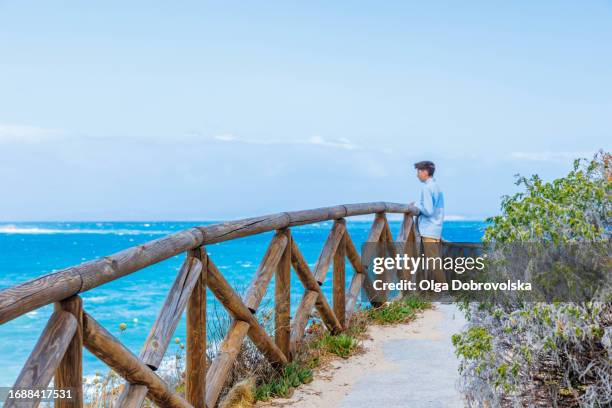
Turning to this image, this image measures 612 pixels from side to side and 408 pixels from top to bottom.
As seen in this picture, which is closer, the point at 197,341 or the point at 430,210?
the point at 197,341

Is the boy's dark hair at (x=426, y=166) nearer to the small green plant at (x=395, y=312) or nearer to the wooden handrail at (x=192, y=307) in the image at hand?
the wooden handrail at (x=192, y=307)

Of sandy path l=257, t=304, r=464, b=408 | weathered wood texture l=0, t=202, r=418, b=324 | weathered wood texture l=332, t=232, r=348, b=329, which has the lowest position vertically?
sandy path l=257, t=304, r=464, b=408

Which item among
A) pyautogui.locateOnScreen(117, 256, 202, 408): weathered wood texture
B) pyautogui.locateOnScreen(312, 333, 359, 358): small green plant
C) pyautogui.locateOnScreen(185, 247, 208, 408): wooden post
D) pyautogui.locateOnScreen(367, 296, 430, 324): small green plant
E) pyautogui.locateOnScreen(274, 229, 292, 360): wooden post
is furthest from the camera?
pyautogui.locateOnScreen(367, 296, 430, 324): small green plant

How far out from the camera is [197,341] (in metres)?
4.36

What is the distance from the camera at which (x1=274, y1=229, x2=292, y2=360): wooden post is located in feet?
18.4

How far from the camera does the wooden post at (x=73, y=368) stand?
296 centimetres

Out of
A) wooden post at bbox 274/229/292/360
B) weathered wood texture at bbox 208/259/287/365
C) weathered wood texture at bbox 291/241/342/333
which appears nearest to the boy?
weathered wood texture at bbox 291/241/342/333

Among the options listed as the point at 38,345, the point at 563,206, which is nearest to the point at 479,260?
the point at 563,206

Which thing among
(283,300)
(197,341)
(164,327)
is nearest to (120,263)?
(164,327)

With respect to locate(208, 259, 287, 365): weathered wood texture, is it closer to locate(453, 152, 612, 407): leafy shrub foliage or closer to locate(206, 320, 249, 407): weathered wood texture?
locate(206, 320, 249, 407): weathered wood texture

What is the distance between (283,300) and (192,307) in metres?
1.45

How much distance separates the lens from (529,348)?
349 cm

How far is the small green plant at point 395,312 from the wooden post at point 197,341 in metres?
3.75

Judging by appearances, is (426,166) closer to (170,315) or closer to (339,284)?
(339,284)
